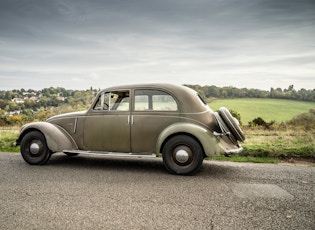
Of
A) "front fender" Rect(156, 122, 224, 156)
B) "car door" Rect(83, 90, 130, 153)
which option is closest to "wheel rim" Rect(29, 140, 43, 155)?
"car door" Rect(83, 90, 130, 153)

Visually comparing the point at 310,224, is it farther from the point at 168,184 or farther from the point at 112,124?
the point at 112,124

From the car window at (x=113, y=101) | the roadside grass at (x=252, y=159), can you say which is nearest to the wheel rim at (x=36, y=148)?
the car window at (x=113, y=101)

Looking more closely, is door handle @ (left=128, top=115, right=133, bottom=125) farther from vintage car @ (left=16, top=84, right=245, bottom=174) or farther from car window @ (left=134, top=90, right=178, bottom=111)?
car window @ (left=134, top=90, right=178, bottom=111)

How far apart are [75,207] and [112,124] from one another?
2.76 meters

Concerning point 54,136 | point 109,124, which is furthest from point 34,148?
point 109,124

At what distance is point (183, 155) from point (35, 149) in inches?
146

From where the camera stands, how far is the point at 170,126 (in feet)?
19.3

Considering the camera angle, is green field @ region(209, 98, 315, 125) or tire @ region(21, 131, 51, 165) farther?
green field @ region(209, 98, 315, 125)

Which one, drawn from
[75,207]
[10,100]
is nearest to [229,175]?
[75,207]

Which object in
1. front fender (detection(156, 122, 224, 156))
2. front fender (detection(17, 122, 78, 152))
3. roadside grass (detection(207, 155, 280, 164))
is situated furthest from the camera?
roadside grass (detection(207, 155, 280, 164))

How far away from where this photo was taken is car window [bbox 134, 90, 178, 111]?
6.19 m

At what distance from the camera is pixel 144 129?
6.14 meters

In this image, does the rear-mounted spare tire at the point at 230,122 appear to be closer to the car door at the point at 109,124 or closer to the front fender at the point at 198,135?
the front fender at the point at 198,135

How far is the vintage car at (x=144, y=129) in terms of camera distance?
5750 mm
